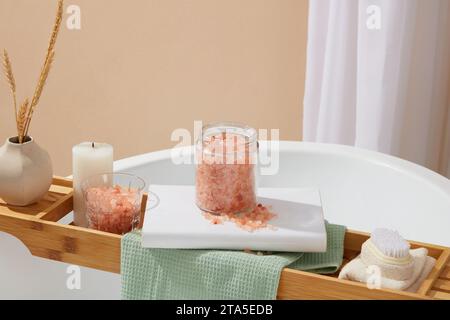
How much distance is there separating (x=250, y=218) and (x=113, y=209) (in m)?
0.25

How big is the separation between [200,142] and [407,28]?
41.9 inches

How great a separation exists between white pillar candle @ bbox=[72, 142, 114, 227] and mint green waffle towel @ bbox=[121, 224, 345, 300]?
203mm

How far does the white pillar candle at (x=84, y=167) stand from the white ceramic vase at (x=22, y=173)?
6 centimetres

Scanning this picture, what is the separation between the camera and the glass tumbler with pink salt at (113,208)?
4.96 ft

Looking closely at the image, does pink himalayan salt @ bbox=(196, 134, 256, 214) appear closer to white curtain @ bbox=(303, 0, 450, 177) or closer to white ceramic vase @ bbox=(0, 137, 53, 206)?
white ceramic vase @ bbox=(0, 137, 53, 206)

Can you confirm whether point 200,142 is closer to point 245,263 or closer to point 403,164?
point 245,263

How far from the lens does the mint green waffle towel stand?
137cm

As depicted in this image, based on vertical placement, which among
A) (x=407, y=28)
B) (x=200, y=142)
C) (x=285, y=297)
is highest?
(x=407, y=28)

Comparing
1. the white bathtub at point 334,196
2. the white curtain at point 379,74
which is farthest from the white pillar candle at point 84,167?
the white curtain at point 379,74

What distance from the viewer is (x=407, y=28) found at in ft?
7.64

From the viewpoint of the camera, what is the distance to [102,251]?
1.48 meters

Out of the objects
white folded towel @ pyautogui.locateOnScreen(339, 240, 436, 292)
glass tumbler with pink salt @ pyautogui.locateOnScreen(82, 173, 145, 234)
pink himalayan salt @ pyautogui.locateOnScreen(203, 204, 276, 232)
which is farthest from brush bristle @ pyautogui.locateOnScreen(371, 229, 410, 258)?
glass tumbler with pink salt @ pyautogui.locateOnScreen(82, 173, 145, 234)

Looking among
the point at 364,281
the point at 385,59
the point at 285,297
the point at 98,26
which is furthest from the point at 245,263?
the point at 98,26

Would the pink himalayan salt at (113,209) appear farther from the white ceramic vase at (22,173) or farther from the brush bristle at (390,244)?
the brush bristle at (390,244)
